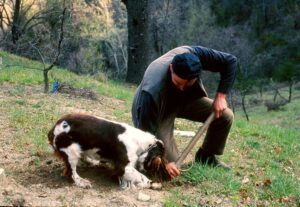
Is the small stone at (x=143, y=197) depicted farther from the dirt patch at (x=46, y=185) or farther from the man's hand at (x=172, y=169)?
the man's hand at (x=172, y=169)

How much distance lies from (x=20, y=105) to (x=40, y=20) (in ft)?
70.9

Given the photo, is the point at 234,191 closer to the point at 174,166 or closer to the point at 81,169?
the point at 174,166

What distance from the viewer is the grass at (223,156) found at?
5664 millimetres

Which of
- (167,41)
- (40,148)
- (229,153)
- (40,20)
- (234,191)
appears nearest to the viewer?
(234,191)

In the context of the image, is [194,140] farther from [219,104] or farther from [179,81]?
[179,81]

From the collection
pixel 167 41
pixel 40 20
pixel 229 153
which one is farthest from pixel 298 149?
pixel 167 41

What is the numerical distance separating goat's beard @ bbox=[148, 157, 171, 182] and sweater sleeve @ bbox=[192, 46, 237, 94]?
1294 mm

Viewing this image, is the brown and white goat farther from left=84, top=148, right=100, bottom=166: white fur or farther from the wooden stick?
the wooden stick

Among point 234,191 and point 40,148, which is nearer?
point 234,191

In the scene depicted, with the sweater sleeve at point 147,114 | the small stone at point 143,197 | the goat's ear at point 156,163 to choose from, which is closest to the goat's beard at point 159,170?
the goat's ear at point 156,163

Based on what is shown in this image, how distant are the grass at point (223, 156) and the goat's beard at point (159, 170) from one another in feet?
0.36

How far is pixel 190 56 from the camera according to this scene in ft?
17.8

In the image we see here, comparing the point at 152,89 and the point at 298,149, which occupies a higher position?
the point at 152,89

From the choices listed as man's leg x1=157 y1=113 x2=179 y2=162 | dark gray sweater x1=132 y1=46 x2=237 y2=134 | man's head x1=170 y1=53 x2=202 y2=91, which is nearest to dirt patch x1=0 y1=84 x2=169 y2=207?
man's leg x1=157 y1=113 x2=179 y2=162
